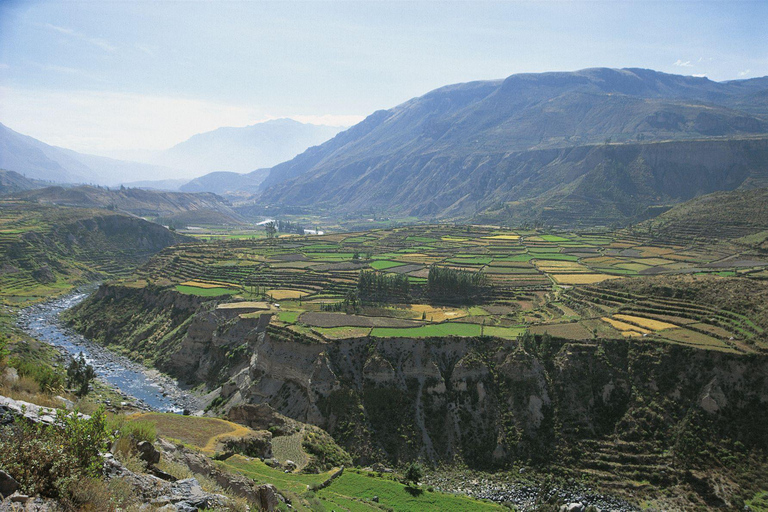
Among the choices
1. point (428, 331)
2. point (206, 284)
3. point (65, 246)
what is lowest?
point (428, 331)

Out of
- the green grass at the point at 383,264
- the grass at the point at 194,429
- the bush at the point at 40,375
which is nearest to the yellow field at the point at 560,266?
the green grass at the point at 383,264

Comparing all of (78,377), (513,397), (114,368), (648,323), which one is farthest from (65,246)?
(648,323)

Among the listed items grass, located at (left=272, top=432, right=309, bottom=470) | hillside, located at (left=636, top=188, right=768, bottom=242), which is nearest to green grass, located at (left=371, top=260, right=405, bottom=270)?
grass, located at (left=272, top=432, right=309, bottom=470)

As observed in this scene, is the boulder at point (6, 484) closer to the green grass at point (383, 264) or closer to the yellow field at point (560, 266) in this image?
the green grass at point (383, 264)

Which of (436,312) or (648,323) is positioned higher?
(648,323)

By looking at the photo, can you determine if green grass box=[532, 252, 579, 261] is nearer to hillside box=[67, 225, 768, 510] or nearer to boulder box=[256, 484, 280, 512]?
hillside box=[67, 225, 768, 510]

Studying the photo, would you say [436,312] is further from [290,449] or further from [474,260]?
[474,260]
